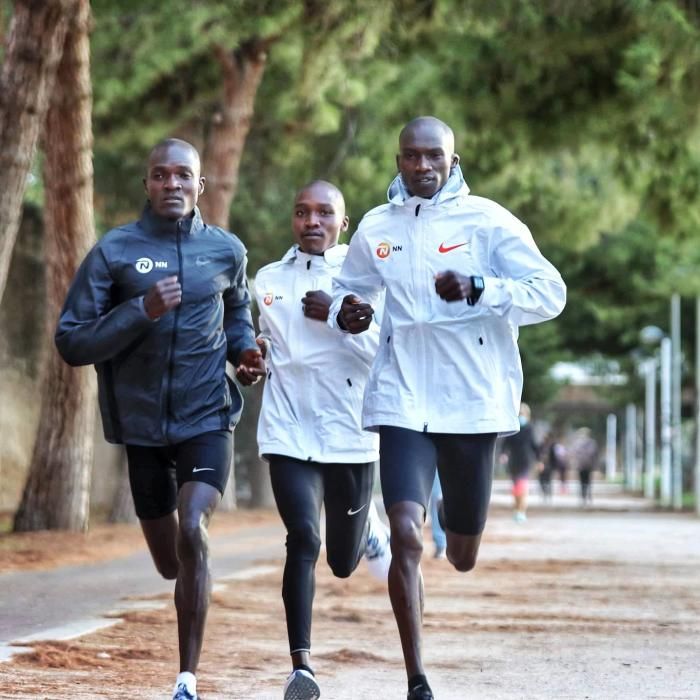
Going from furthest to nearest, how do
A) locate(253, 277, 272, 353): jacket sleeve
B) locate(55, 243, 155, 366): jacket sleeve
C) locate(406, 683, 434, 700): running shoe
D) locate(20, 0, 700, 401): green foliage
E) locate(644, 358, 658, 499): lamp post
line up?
1. locate(644, 358, 658, 499): lamp post
2. locate(20, 0, 700, 401): green foliage
3. locate(253, 277, 272, 353): jacket sleeve
4. locate(55, 243, 155, 366): jacket sleeve
5. locate(406, 683, 434, 700): running shoe

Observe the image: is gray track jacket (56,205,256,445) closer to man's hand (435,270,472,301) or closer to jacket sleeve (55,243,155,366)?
jacket sleeve (55,243,155,366)

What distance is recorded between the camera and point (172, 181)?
6.70m

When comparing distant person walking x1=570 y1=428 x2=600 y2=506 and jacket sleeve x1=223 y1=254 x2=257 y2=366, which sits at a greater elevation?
jacket sleeve x1=223 y1=254 x2=257 y2=366

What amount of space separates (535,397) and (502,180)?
2541 cm

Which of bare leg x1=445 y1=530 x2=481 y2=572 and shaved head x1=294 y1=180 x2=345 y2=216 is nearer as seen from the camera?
bare leg x1=445 y1=530 x2=481 y2=572

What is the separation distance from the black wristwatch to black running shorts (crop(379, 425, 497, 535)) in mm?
546

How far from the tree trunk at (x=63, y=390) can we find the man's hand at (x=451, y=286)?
33.5 ft

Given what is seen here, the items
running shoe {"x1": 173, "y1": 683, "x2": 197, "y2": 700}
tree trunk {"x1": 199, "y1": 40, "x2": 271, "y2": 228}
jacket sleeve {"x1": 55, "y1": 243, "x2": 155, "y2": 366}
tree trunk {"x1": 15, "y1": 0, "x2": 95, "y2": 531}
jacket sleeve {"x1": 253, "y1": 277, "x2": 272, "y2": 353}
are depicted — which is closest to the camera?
running shoe {"x1": 173, "y1": 683, "x2": 197, "y2": 700}

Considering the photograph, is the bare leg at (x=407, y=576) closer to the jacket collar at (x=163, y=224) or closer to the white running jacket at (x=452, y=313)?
the white running jacket at (x=452, y=313)

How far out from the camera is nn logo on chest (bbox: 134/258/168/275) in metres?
6.65

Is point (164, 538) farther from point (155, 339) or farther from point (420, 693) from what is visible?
point (420, 693)

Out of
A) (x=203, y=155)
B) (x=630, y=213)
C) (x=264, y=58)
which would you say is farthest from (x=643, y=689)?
(x=630, y=213)

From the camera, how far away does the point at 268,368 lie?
7.15 meters

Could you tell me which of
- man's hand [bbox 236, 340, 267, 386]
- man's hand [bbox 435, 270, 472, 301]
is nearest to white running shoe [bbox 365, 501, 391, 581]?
man's hand [bbox 236, 340, 267, 386]
